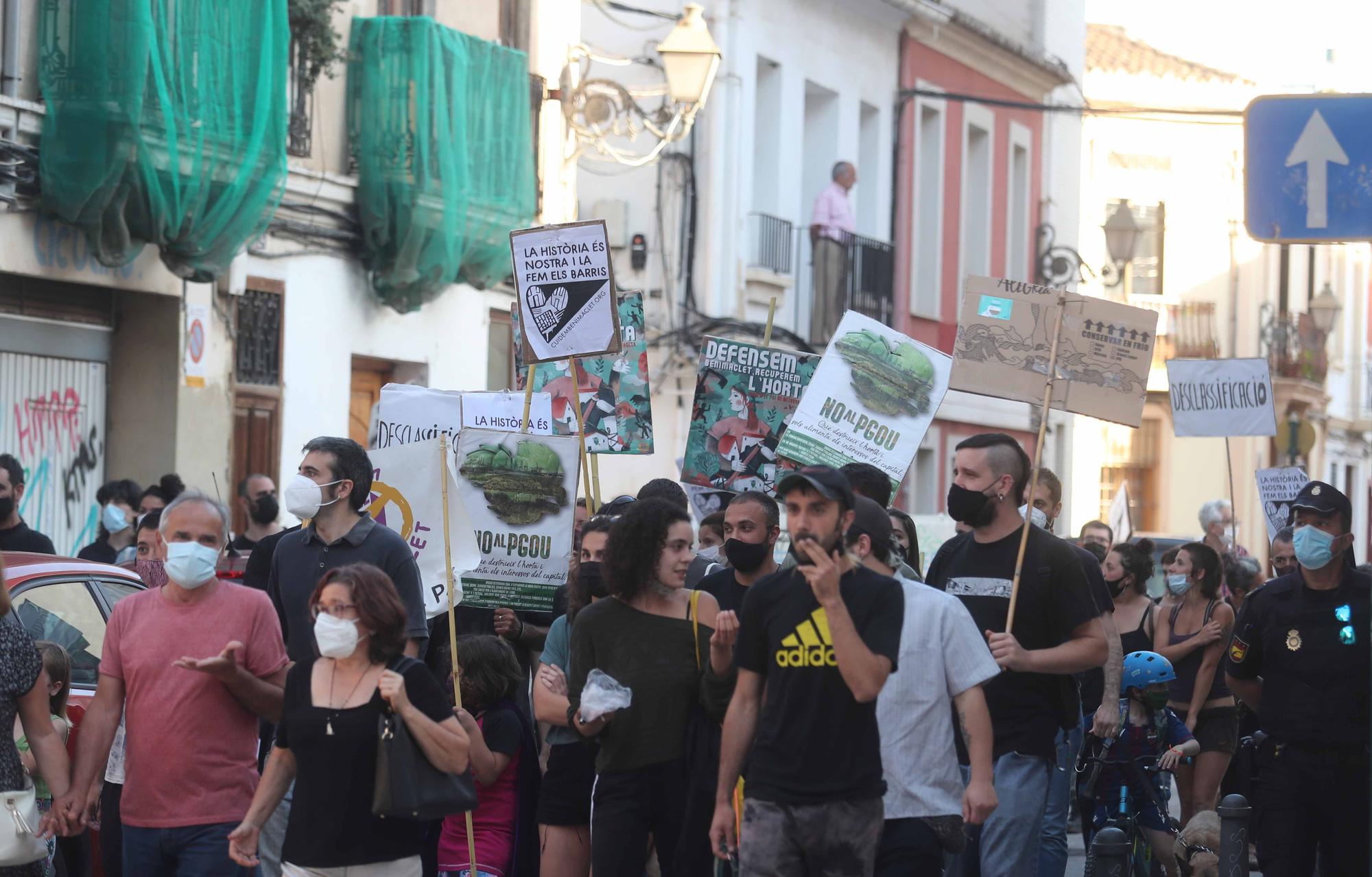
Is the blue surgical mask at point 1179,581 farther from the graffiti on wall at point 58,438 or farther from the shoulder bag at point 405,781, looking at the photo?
the graffiti on wall at point 58,438

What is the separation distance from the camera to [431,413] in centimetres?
1090

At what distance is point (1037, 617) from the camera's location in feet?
25.5

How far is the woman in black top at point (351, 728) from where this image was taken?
6242 millimetres

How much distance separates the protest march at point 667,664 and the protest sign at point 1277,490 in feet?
12.7

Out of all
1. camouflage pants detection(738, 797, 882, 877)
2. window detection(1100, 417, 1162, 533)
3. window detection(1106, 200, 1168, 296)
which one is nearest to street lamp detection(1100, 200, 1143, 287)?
window detection(1100, 417, 1162, 533)

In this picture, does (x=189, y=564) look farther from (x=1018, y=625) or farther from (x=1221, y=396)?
(x=1221, y=396)

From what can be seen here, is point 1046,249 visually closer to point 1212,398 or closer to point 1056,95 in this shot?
point 1056,95

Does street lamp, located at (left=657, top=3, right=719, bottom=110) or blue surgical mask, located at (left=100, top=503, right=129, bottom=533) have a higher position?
street lamp, located at (left=657, top=3, right=719, bottom=110)

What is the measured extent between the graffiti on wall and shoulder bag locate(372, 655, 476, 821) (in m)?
8.89

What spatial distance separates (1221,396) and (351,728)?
36.3 ft

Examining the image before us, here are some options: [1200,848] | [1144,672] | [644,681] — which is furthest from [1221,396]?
[644,681]

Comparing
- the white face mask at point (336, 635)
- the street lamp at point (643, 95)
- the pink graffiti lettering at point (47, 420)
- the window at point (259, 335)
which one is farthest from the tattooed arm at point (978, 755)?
the street lamp at point (643, 95)

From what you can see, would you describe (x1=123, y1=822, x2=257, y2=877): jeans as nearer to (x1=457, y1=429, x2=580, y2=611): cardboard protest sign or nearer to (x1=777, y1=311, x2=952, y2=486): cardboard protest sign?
(x1=457, y1=429, x2=580, y2=611): cardboard protest sign

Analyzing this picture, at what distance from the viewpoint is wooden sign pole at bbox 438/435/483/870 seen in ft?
25.6
